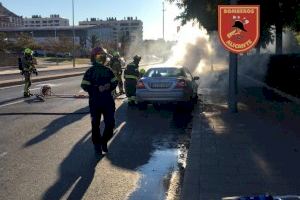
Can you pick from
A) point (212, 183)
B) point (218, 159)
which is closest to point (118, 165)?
point (218, 159)

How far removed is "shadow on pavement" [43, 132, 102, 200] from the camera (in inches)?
252

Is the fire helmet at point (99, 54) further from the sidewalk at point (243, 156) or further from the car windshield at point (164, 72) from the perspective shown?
the car windshield at point (164, 72)

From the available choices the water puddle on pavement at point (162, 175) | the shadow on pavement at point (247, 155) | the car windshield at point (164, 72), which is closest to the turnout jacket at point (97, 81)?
the water puddle on pavement at point (162, 175)

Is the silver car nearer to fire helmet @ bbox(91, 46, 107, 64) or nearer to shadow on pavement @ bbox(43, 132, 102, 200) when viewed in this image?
shadow on pavement @ bbox(43, 132, 102, 200)

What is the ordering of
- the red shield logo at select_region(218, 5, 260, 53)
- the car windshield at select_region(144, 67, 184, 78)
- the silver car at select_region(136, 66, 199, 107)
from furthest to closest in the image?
the car windshield at select_region(144, 67, 184, 78)
the silver car at select_region(136, 66, 199, 107)
the red shield logo at select_region(218, 5, 260, 53)

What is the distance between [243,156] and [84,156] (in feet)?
8.44

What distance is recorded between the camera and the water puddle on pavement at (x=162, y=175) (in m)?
6.30

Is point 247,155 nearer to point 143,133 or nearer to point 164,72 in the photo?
point 143,133

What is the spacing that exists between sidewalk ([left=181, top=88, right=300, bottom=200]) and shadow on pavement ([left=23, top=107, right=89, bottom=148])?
9.88ft

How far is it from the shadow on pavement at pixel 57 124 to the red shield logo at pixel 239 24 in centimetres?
420

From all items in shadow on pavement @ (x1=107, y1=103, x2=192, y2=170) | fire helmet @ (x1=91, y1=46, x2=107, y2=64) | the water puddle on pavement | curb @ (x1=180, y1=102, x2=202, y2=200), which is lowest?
the water puddle on pavement

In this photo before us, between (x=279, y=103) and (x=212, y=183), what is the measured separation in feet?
33.1

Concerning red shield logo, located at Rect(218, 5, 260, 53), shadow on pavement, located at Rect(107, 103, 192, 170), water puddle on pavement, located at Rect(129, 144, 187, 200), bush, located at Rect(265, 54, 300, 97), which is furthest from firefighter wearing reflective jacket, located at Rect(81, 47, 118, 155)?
bush, located at Rect(265, 54, 300, 97)

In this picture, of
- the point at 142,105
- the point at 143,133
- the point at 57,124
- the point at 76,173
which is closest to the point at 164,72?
the point at 142,105
